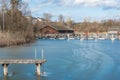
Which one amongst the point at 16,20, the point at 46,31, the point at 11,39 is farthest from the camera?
the point at 46,31

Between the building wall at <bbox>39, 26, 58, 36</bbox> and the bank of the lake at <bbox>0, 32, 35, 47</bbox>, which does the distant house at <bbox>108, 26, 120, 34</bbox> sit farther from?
the bank of the lake at <bbox>0, 32, 35, 47</bbox>

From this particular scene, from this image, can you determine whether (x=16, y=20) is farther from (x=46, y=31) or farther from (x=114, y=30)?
(x=114, y=30)

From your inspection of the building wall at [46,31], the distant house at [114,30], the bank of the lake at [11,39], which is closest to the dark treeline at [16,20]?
the bank of the lake at [11,39]

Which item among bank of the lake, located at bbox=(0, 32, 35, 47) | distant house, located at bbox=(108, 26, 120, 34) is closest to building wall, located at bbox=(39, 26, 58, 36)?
distant house, located at bbox=(108, 26, 120, 34)

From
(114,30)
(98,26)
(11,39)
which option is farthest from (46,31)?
(11,39)

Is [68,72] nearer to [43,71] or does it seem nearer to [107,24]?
[43,71]

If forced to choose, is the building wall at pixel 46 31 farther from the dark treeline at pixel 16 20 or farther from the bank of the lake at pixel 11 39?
the bank of the lake at pixel 11 39

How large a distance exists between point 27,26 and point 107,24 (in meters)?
92.2

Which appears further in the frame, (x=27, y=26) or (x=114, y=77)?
(x=27, y=26)

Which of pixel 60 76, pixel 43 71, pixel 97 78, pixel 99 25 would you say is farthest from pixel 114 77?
pixel 99 25

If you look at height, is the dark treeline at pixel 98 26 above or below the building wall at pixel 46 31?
above

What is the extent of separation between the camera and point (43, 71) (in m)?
32.4

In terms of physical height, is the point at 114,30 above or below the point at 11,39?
above

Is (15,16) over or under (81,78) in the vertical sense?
over
